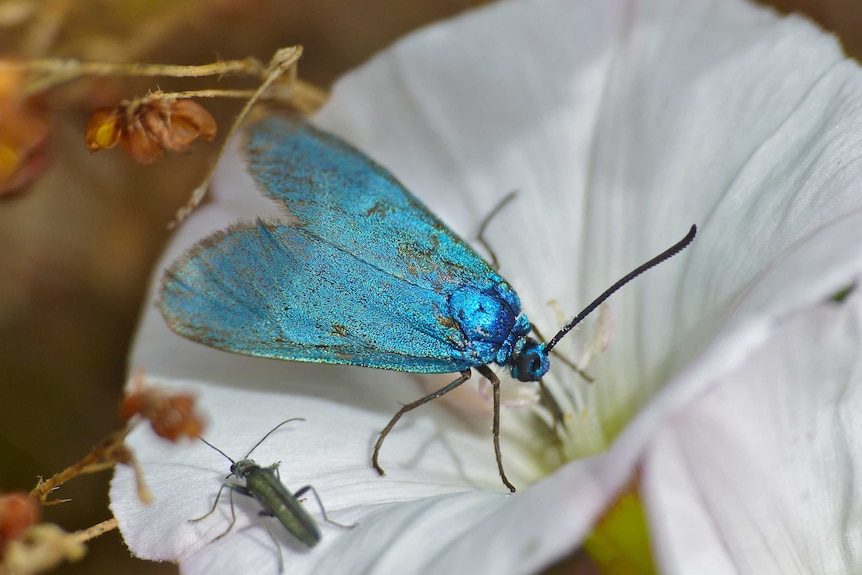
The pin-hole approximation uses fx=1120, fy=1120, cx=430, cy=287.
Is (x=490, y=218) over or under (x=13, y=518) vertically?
under

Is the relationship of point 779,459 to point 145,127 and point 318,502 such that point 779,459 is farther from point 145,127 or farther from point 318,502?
point 145,127

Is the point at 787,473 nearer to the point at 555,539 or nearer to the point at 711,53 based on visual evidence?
the point at 555,539

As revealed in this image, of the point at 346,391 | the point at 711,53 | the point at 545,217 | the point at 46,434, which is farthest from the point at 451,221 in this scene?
the point at 46,434

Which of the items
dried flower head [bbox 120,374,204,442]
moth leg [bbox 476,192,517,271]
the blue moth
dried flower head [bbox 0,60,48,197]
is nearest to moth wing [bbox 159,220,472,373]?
the blue moth

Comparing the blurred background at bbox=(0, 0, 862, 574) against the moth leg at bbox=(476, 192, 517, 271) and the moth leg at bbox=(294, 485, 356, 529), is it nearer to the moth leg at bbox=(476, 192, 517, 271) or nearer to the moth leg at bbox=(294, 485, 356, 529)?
the moth leg at bbox=(476, 192, 517, 271)

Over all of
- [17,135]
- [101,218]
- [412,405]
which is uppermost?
[17,135]

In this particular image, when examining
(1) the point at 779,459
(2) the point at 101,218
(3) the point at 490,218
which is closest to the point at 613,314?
(3) the point at 490,218

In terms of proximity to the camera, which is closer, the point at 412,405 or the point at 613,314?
the point at 412,405
